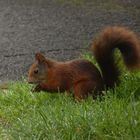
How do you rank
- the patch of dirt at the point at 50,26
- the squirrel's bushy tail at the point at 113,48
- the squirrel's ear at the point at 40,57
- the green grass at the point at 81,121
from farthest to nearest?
the patch of dirt at the point at 50,26
the squirrel's ear at the point at 40,57
the squirrel's bushy tail at the point at 113,48
the green grass at the point at 81,121

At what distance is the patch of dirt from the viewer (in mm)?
8141

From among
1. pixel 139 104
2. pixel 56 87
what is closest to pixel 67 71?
pixel 56 87

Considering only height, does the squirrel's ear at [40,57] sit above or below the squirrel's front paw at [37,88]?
above

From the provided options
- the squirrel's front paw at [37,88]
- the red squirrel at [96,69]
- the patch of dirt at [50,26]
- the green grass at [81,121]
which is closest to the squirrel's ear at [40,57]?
the red squirrel at [96,69]

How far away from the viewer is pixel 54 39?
9039 millimetres

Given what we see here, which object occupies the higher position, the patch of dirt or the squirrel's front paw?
the squirrel's front paw

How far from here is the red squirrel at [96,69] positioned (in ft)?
18.1

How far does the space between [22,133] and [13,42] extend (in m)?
4.70

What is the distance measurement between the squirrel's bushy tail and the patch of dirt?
6.22 feet

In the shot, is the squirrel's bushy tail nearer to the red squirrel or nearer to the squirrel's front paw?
the red squirrel

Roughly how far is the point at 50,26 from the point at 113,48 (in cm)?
441

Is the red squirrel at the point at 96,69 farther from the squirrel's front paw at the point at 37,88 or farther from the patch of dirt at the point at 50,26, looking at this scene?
the patch of dirt at the point at 50,26

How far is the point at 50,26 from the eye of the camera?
991 centimetres

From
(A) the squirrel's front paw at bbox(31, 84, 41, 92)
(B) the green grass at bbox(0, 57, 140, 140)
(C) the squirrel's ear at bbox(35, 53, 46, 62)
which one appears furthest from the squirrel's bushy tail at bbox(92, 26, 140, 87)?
(A) the squirrel's front paw at bbox(31, 84, 41, 92)
